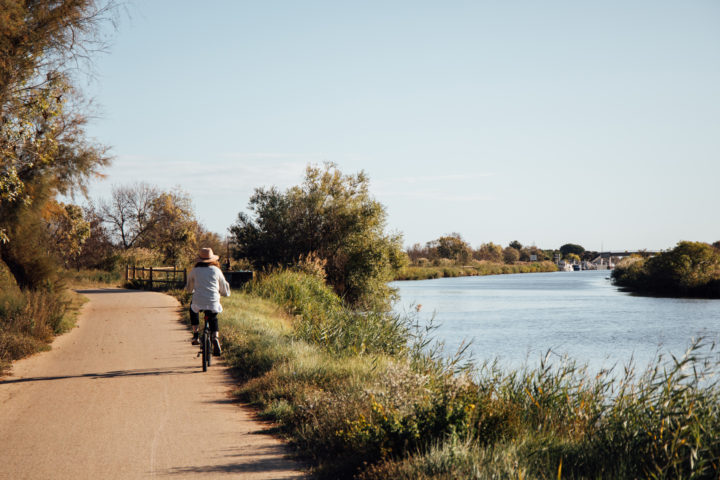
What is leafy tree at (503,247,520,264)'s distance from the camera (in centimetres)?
14712

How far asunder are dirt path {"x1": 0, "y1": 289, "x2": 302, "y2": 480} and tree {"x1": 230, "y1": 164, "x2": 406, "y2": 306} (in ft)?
77.0

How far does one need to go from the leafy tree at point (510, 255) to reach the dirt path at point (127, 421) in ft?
458

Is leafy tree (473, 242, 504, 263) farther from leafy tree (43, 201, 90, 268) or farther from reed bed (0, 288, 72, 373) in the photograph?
reed bed (0, 288, 72, 373)

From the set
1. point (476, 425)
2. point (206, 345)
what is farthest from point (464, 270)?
point (476, 425)

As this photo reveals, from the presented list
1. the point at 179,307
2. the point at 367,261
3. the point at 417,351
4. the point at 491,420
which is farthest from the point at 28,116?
the point at 367,261

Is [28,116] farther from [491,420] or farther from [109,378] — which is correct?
[491,420]

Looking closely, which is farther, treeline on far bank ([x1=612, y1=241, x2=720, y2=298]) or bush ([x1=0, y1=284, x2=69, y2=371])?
treeline on far bank ([x1=612, y1=241, x2=720, y2=298])

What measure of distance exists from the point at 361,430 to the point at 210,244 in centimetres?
5511

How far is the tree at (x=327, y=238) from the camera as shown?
36.5 metres

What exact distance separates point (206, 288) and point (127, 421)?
3.91 metres

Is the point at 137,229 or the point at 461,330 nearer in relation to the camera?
the point at 461,330

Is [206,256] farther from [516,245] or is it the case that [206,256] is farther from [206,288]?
[516,245]

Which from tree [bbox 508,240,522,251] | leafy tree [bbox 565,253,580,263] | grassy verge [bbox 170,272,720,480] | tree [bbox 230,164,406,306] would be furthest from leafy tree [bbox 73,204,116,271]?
leafy tree [bbox 565,253,580,263]

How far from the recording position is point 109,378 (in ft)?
32.8
